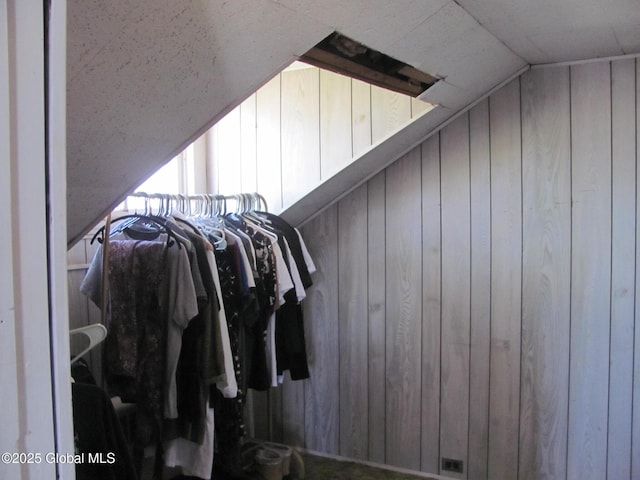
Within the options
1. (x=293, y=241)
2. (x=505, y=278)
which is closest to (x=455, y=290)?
(x=505, y=278)

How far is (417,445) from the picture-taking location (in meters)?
2.73

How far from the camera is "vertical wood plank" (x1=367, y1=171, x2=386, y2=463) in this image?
2.74m

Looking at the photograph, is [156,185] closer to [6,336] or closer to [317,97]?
[317,97]

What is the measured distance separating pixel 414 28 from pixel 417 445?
2.10 m

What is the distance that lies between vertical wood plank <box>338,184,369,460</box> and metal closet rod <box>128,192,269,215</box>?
18.6 inches

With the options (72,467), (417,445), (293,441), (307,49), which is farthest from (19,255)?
(293,441)

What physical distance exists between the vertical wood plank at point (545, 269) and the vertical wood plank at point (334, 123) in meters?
0.84

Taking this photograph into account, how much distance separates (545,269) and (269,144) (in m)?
1.52

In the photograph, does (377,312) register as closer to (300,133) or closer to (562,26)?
(300,133)

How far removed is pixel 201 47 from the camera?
1162mm

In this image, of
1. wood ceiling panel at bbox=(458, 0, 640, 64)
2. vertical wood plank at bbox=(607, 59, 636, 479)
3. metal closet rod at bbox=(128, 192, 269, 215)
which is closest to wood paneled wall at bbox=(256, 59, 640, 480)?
vertical wood plank at bbox=(607, 59, 636, 479)

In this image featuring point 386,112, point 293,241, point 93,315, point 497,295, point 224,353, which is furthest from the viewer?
point 293,241

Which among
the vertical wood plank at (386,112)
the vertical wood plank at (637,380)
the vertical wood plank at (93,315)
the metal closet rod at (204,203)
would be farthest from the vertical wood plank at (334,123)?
the vertical wood plank at (637,380)

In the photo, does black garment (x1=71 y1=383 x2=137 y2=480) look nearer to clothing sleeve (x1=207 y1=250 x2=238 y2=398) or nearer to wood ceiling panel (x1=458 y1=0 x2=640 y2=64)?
clothing sleeve (x1=207 y1=250 x2=238 y2=398)
